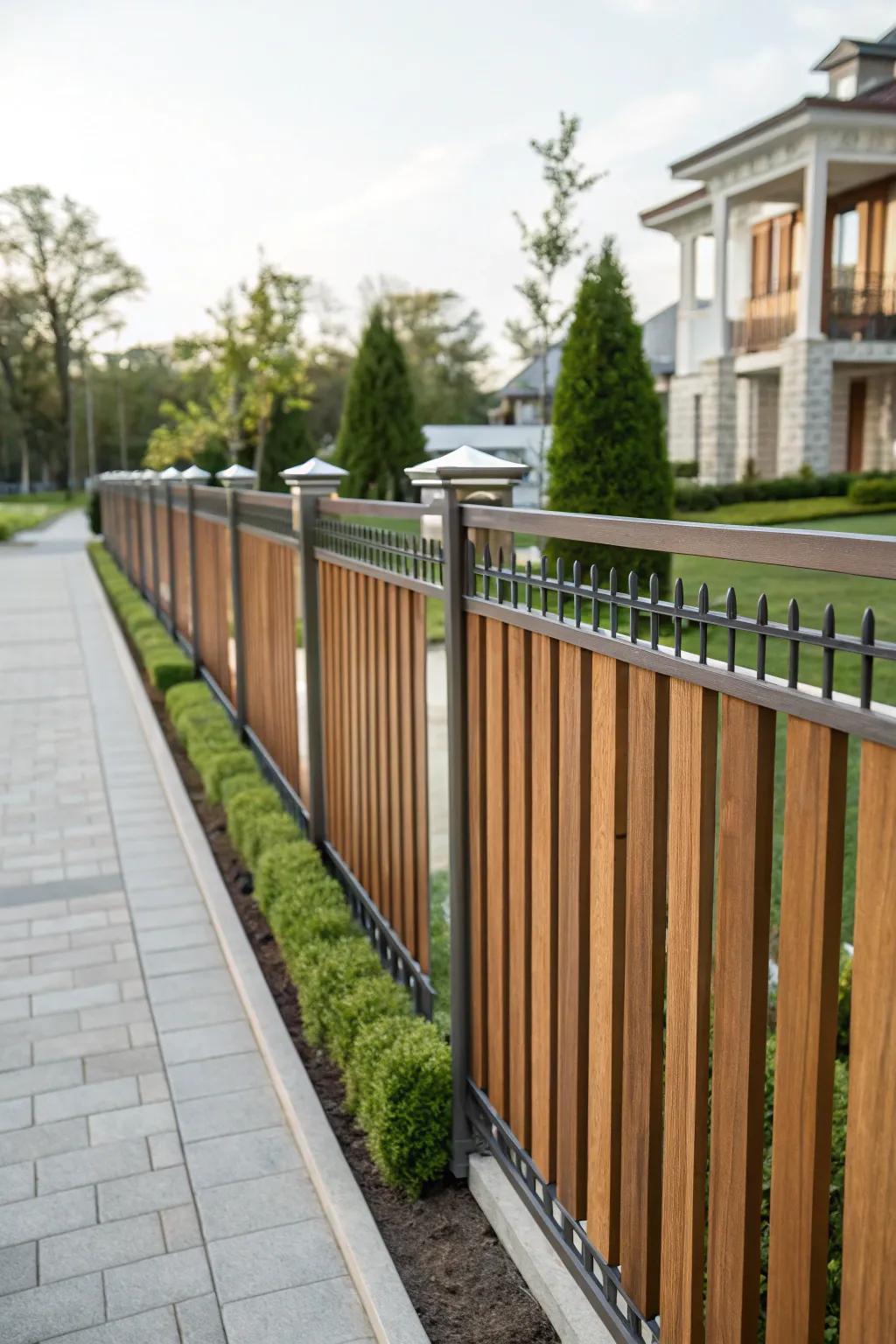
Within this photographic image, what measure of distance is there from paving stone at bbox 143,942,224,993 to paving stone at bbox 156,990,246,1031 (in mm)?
296

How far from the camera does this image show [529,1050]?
2959mm

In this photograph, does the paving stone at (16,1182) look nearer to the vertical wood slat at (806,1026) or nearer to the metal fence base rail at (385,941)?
the metal fence base rail at (385,941)

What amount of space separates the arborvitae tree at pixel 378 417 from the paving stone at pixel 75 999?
22.1 metres

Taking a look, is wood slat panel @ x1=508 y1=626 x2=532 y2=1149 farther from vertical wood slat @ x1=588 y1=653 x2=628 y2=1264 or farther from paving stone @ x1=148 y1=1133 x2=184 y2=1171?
paving stone @ x1=148 y1=1133 x2=184 y2=1171

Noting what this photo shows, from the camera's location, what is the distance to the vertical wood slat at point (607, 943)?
2.31 meters

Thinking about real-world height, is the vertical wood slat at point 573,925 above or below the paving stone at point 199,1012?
above

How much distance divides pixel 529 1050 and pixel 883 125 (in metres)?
24.5

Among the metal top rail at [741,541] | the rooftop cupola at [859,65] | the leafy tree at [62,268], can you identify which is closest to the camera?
the metal top rail at [741,541]

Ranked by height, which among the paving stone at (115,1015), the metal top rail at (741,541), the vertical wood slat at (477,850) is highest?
the metal top rail at (741,541)

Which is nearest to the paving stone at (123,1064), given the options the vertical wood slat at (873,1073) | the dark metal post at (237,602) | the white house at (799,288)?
the vertical wood slat at (873,1073)

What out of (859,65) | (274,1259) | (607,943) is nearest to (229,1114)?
(274,1259)

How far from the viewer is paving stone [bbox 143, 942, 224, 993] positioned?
4.97 meters

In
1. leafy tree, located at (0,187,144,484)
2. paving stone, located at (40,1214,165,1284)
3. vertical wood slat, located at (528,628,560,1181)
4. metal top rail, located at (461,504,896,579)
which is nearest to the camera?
metal top rail, located at (461,504,896,579)

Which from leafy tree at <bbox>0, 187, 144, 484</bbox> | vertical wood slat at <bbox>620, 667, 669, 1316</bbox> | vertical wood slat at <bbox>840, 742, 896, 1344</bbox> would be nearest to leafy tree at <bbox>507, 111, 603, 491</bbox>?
vertical wood slat at <bbox>620, 667, 669, 1316</bbox>
